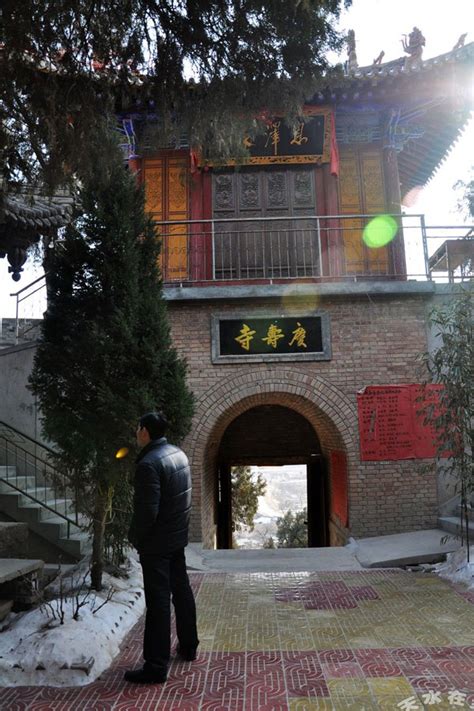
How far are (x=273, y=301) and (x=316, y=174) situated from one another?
130 inches

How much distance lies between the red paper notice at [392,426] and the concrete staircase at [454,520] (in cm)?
87

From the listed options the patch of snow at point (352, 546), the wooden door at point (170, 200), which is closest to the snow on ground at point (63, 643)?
the patch of snow at point (352, 546)

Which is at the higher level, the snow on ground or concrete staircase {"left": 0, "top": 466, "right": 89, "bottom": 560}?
concrete staircase {"left": 0, "top": 466, "right": 89, "bottom": 560}

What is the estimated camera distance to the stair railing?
22.8 feet

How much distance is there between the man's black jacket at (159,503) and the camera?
3.58m

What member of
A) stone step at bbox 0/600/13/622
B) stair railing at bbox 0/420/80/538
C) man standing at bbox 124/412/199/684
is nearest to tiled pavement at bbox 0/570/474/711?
man standing at bbox 124/412/199/684

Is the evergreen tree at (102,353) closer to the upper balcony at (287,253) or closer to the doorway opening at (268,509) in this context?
the upper balcony at (287,253)

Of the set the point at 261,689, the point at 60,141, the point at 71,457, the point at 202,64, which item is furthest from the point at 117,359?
the point at 261,689

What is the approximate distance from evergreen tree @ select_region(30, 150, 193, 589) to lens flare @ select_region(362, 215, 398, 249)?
599cm

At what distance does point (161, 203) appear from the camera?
10805 millimetres

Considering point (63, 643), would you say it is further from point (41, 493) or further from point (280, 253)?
point (280, 253)

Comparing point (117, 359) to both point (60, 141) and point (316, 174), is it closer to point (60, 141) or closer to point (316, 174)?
point (60, 141)

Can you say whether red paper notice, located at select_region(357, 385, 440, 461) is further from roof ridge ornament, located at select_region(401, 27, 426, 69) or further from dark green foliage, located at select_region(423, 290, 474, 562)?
roof ridge ornament, located at select_region(401, 27, 426, 69)

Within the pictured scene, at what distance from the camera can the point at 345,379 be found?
8.79 metres
